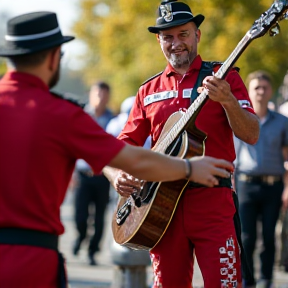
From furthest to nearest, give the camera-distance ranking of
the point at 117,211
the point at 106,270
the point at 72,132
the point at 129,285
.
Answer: the point at 106,270, the point at 129,285, the point at 117,211, the point at 72,132

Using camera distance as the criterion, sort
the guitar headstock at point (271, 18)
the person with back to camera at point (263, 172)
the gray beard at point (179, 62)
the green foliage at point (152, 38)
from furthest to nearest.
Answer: the green foliage at point (152, 38) < the person with back to camera at point (263, 172) < the gray beard at point (179, 62) < the guitar headstock at point (271, 18)

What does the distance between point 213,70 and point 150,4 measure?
5377mm

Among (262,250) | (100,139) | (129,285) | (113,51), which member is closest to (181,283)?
(100,139)

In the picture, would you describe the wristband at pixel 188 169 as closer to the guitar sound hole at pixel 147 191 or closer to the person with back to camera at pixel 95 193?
the guitar sound hole at pixel 147 191

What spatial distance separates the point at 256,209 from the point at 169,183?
13.7 ft

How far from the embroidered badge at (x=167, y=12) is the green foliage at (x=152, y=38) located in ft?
11.6

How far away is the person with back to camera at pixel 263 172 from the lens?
9.51m

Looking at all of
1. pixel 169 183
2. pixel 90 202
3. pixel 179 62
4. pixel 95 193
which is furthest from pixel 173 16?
pixel 90 202

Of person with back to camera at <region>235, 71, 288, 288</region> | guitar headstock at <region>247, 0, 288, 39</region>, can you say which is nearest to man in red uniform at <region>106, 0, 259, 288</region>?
guitar headstock at <region>247, 0, 288, 39</region>

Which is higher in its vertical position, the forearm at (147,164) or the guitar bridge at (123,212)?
the forearm at (147,164)

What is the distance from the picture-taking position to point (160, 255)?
5.93m

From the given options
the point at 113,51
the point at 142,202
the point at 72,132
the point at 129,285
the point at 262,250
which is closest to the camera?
the point at 72,132

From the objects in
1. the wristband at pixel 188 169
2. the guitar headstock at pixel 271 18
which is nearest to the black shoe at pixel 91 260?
the guitar headstock at pixel 271 18

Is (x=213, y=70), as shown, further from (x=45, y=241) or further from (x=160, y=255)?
(x=45, y=241)
